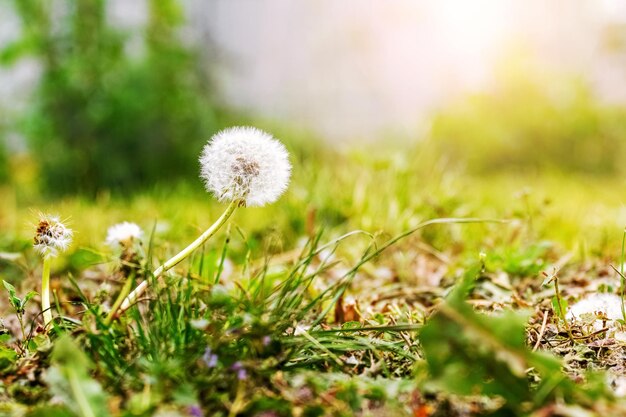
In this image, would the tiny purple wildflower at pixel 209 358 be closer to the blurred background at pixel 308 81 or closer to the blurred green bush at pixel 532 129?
the blurred background at pixel 308 81

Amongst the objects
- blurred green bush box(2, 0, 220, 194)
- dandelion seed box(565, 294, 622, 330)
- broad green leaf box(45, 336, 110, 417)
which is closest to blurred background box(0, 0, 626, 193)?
blurred green bush box(2, 0, 220, 194)

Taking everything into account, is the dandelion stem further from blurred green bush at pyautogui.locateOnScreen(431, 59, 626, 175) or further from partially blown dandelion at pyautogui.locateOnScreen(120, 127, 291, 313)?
blurred green bush at pyautogui.locateOnScreen(431, 59, 626, 175)

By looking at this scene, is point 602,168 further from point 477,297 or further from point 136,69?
point 477,297

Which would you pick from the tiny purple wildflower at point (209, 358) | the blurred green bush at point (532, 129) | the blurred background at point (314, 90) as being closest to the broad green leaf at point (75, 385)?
the tiny purple wildflower at point (209, 358)

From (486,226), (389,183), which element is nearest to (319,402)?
(486,226)

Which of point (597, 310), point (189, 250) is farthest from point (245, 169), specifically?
point (597, 310)

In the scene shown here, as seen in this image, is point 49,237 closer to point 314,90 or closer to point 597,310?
point 597,310
